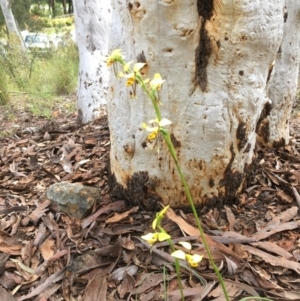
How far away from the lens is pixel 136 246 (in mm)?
1851

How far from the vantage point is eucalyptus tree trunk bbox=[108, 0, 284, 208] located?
1.75m

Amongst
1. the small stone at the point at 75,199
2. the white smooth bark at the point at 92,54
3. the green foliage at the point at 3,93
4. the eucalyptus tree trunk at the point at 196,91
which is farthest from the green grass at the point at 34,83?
the eucalyptus tree trunk at the point at 196,91

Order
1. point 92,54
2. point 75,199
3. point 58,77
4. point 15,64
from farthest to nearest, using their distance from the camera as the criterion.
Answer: point 58,77 → point 15,64 → point 92,54 → point 75,199

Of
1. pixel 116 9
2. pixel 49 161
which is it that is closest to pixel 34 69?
pixel 49 161

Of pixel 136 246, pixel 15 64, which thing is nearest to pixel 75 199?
pixel 136 246

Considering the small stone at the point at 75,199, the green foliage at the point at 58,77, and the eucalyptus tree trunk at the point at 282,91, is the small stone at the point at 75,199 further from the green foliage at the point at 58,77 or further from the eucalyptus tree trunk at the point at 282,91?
the green foliage at the point at 58,77

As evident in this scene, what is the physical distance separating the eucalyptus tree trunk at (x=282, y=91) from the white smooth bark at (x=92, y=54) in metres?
1.85

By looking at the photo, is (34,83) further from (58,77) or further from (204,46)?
(204,46)

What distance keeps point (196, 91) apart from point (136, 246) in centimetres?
77

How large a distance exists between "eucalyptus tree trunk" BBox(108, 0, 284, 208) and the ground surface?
16cm

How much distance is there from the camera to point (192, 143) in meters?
1.91

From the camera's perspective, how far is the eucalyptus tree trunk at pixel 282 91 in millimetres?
2605

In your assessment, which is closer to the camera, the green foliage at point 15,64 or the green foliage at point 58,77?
the green foliage at point 15,64

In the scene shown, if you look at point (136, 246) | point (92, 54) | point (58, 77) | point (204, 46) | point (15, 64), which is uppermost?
point (204, 46)
